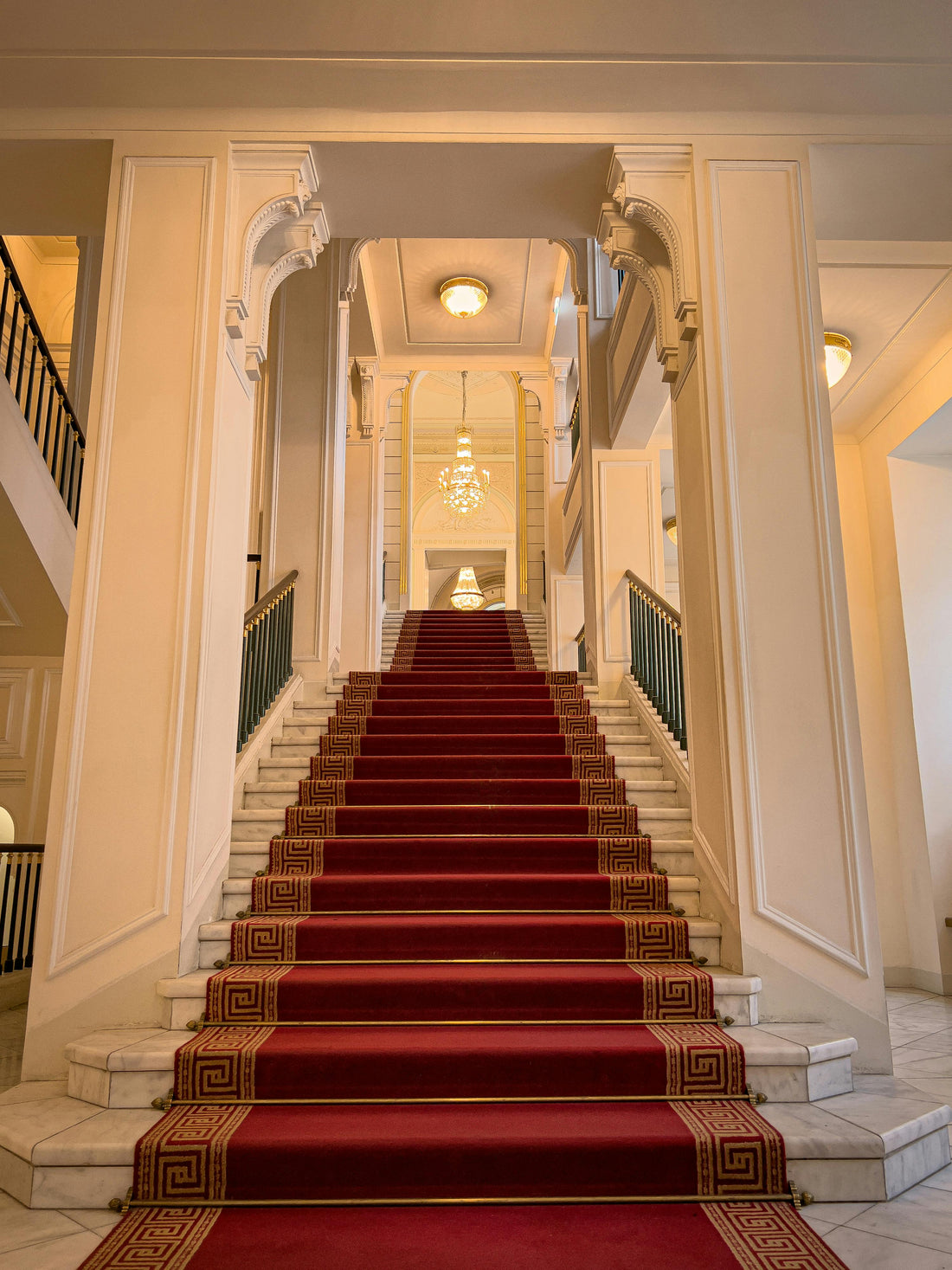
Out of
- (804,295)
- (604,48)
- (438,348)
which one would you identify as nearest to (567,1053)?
(804,295)

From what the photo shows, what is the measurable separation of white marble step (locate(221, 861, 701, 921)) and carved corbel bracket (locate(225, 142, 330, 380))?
7.73 feet

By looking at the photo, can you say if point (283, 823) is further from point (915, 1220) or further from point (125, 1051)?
point (915, 1220)

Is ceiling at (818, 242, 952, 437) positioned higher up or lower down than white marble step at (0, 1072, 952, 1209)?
higher up

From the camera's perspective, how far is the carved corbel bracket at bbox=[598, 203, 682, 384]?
425 centimetres

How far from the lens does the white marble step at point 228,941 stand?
3.58 meters

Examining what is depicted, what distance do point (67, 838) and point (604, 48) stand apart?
3.99 metres

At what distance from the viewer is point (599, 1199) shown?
250 cm

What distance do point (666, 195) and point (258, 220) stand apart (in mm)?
1901

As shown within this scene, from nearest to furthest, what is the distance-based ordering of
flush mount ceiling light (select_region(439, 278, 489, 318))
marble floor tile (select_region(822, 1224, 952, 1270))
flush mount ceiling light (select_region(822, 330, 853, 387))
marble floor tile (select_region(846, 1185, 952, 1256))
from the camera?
marble floor tile (select_region(822, 1224, 952, 1270)) → marble floor tile (select_region(846, 1185, 952, 1256)) → flush mount ceiling light (select_region(822, 330, 853, 387)) → flush mount ceiling light (select_region(439, 278, 489, 318))

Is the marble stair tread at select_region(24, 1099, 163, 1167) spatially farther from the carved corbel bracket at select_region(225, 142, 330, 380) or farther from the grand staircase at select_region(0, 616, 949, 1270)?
the carved corbel bracket at select_region(225, 142, 330, 380)

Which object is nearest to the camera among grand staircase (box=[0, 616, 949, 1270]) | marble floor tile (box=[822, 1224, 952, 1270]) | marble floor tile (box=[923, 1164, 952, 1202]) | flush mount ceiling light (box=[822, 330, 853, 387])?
marble floor tile (box=[822, 1224, 952, 1270])

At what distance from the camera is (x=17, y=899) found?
5.75 meters

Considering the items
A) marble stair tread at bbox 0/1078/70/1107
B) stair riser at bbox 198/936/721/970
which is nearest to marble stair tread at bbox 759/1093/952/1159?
stair riser at bbox 198/936/721/970

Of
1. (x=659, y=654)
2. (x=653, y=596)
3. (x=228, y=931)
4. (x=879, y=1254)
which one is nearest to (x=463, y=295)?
(x=653, y=596)
